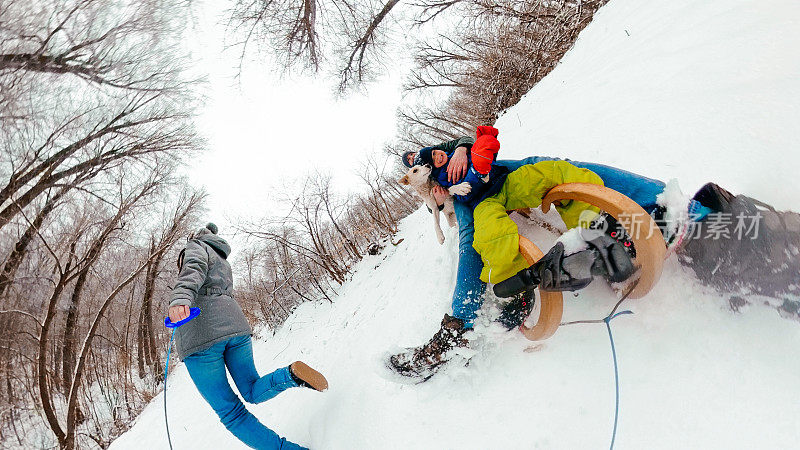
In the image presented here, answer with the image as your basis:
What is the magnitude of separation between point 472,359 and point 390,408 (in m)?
0.55

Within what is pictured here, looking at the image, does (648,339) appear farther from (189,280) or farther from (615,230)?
(189,280)

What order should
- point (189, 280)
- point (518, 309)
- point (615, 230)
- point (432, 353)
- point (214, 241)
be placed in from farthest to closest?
point (214, 241), point (189, 280), point (432, 353), point (518, 309), point (615, 230)

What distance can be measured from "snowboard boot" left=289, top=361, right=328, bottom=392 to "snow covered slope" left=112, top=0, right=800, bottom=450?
10.0 inches

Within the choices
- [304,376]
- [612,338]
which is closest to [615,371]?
[612,338]

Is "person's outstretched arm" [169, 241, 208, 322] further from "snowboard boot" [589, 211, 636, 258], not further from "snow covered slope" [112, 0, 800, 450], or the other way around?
"snowboard boot" [589, 211, 636, 258]

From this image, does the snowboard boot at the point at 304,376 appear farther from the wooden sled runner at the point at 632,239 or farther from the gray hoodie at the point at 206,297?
the wooden sled runner at the point at 632,239

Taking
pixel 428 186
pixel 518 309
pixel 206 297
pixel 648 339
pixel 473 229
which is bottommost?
pixel 648 339

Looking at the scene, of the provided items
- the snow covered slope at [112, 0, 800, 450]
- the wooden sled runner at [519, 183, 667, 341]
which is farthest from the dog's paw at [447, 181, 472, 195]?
the snow covered slope at [112, 0, 800, 450]

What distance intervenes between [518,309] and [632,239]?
22.4 inches

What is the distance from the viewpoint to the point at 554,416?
133 centimetres

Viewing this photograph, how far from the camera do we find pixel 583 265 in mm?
1263

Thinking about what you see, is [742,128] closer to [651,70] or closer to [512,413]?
[651,70]

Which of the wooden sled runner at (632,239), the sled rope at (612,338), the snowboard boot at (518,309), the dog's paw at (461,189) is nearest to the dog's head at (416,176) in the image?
the dog's paw at (461,189)

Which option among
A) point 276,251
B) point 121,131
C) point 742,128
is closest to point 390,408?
point 742,128
